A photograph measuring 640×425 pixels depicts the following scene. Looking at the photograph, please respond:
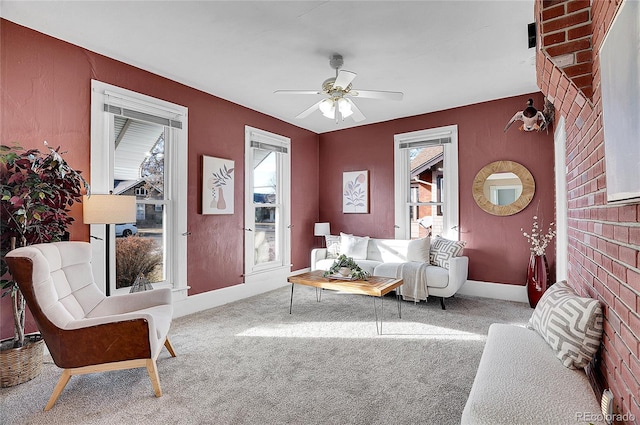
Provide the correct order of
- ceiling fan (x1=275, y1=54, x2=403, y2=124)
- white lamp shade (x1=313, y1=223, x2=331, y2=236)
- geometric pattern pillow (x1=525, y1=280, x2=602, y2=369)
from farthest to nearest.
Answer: white lamp shade (x1=313, y1=223, x2=331, y2=236) → ceiling fan (x1=275, y1=54, x2=403, y2=124) → geometric pattern pillow (x1=525, y1=280, x2=602, y2=369)

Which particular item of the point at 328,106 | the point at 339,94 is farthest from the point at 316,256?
the point at 339,94

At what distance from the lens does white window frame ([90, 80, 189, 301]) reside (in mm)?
3148

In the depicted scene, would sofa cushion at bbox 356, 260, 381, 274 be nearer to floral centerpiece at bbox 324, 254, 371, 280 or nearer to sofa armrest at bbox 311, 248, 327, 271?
sofa armrest at bbox 311, 248, 327, 271

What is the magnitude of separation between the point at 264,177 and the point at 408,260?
2.47m

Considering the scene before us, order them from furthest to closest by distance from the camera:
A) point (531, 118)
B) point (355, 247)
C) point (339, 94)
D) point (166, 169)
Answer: point (355, 247) < point (531, 118) < point (166, 169) < point (339, 94)

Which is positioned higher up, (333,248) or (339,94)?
(339,94)

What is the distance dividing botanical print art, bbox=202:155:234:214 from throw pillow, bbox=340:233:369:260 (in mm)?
1807

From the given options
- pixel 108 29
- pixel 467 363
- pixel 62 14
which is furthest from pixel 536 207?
pixel 62 14

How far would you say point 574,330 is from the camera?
1629 millimetres

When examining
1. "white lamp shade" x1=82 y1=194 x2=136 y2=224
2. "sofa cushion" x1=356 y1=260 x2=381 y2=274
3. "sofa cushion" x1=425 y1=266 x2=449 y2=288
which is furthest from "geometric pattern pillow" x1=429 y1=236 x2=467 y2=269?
"white lamp shade" x1=82 y1=194 x2=136 y2=224

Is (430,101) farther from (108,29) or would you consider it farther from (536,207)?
(108,29)

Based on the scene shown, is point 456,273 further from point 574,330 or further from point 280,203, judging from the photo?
point 280,203

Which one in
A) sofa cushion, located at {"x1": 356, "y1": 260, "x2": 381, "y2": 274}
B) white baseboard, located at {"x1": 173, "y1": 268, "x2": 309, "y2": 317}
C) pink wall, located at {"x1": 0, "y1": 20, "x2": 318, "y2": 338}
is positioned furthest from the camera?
sofa cushion, located at {"x1": 356, "y1": 260, "x2": 381, "y2": 274}

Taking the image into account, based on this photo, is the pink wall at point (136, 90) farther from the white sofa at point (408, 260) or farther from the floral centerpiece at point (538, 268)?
the floral centerpiece at point (538, 268)
